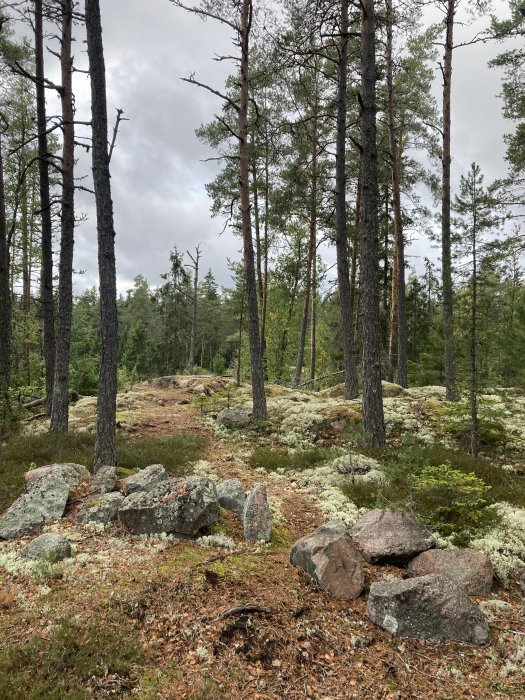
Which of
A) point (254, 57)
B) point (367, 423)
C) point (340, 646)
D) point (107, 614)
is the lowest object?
point (340, 646)

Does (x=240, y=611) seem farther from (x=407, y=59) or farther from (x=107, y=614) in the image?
(x=407, y=59)

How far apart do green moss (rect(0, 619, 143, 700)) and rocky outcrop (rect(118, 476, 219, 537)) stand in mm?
1891

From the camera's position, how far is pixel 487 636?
4.07 meters

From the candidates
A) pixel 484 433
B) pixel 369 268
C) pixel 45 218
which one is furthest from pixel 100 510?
pixel 45 218

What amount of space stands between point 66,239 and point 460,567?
38.6 feet

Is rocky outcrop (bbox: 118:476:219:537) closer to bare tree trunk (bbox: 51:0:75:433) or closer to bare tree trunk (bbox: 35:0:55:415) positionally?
bare tree trunk (bbox: 51:0:75:433)

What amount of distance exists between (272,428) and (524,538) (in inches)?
296

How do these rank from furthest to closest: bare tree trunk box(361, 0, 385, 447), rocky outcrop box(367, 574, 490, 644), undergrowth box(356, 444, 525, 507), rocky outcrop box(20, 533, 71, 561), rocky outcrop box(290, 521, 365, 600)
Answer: bare tree trunk box(361, 0, 385, 447) < undergrowth box(356, 444, 525, 507) < rocky outcrop box(20, 533, 71, 561) < rocky outcrop box(290, 521, 365, 600) < rocky outcrop box(367, 574, 490, 644)

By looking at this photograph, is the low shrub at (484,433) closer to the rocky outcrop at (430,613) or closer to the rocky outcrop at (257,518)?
the rocky outcrop at (257,518)

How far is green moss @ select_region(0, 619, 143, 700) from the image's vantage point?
320 centimetres

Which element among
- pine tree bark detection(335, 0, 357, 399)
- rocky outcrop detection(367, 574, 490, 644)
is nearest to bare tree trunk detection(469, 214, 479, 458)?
pine tree bark detection(335, 0, 357, 399)

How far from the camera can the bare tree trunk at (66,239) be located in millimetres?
11125

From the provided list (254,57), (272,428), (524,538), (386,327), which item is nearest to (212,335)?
(386,327)

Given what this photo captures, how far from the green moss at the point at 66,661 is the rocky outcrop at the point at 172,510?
189 cm
